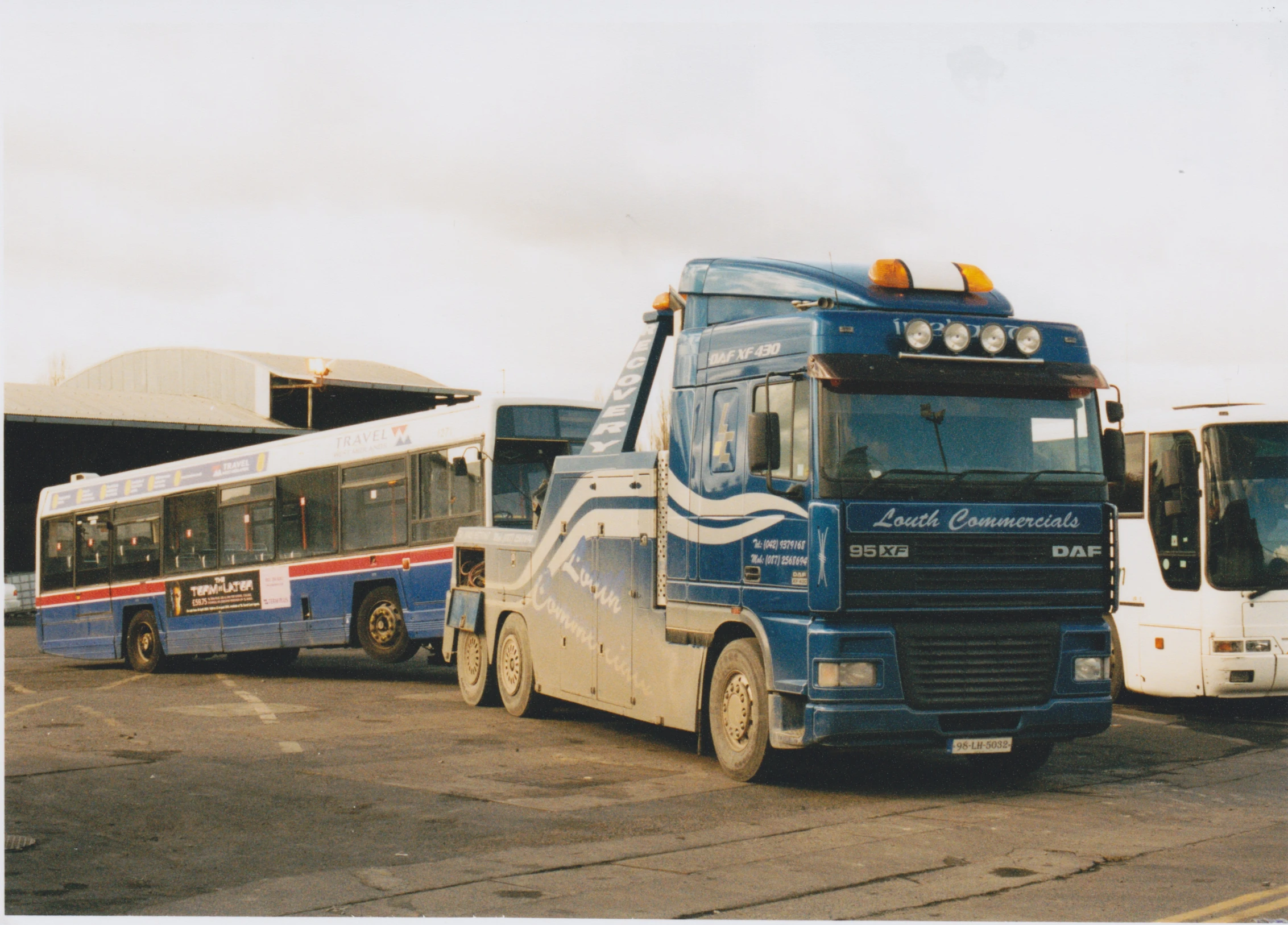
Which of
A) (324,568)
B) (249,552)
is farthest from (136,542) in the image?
(324,568)

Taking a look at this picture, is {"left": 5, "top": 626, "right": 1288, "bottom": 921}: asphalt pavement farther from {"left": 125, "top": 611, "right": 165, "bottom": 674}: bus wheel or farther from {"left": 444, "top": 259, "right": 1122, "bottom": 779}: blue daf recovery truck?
{"left": 125, "top": 611, "right": 165, "bottom": 674}: bus wheel

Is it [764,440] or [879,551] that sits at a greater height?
[764,440]

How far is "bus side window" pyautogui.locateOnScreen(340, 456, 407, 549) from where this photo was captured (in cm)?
1822

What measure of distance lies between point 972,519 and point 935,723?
1401 mm

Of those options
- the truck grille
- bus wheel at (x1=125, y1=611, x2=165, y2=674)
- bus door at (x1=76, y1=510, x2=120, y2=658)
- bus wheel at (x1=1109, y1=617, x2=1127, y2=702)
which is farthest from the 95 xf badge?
bus door at (x1=76, y1=510, x2=120, y2=658)

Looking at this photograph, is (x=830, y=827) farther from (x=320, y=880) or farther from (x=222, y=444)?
(x=222, y=444)

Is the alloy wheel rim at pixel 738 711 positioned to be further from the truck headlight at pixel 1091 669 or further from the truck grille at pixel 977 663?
the truck headlight at pixel 1091 669

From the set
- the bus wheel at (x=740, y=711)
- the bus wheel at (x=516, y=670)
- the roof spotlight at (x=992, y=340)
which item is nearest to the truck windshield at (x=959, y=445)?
the roof spotlight at (x=992, y=340)

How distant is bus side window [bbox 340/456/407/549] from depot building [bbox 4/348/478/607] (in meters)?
20.6

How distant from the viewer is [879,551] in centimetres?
918

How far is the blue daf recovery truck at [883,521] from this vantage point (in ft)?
30.3

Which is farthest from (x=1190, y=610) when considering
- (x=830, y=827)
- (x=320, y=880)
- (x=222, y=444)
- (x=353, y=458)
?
(x=222, y=444)

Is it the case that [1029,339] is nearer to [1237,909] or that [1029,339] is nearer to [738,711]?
[738,711]

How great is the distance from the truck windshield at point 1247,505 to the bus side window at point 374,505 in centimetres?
978
